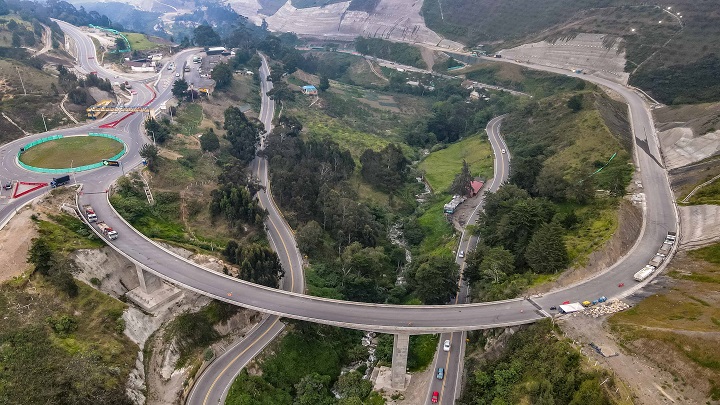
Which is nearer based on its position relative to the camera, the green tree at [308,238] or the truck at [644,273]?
the truck at [644,273]

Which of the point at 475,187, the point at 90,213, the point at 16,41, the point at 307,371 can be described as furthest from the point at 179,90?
the point at 307,371

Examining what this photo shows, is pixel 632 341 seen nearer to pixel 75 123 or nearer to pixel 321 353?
Answer: pixel 321 353

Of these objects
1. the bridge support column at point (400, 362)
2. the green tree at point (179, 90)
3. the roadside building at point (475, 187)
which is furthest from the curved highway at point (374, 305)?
the green tree at point (179, 90)

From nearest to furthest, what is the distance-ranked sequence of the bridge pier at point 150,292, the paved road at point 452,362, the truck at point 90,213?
the paved road at point 452,362
the bridge pier at point 150,292
the truck at point 90,213

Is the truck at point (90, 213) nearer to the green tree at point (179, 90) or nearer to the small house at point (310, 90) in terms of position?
the green tree at point (179, 90)

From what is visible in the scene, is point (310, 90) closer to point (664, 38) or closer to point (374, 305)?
point (664, 38)

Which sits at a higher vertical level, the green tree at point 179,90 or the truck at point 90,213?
the green tree at point 179,90
